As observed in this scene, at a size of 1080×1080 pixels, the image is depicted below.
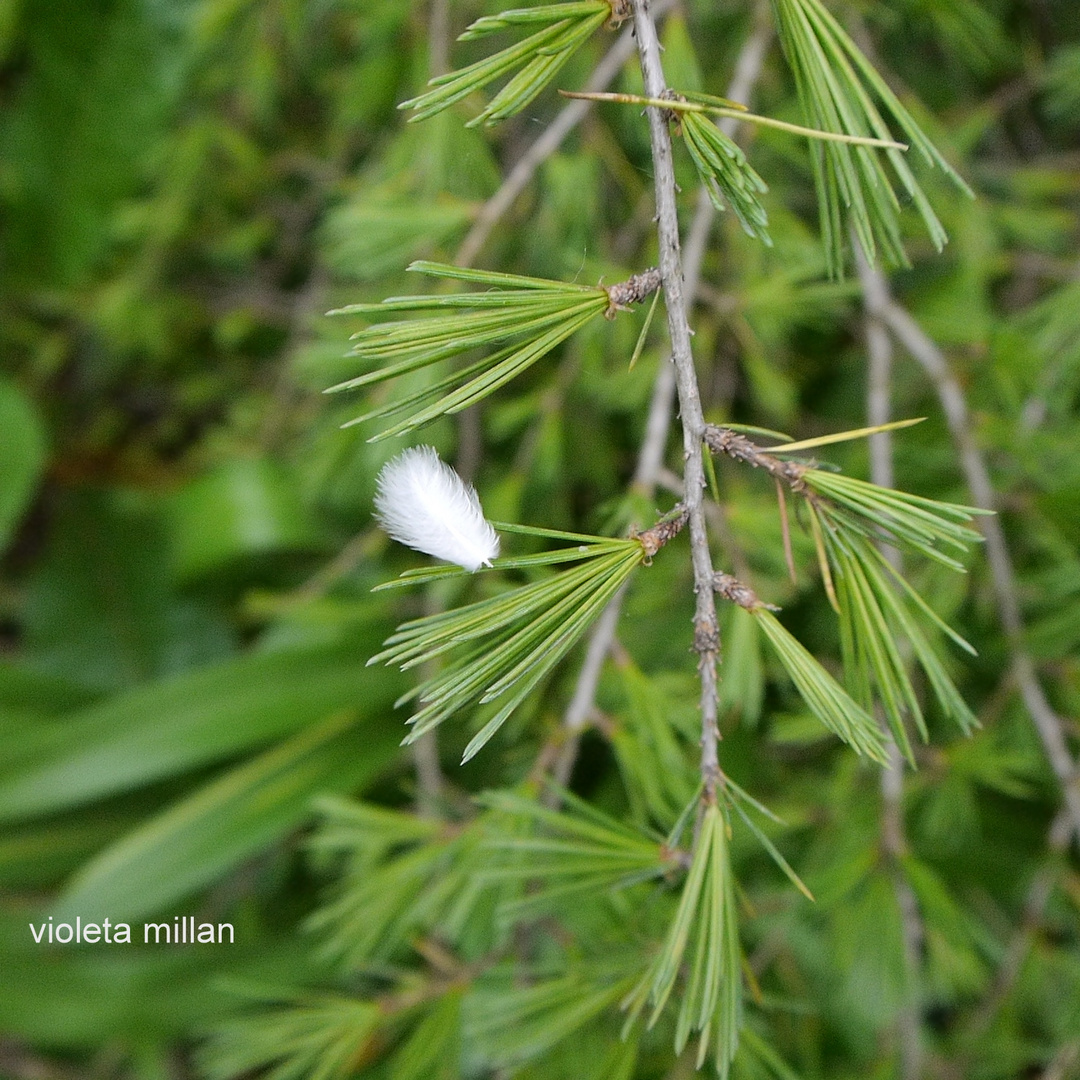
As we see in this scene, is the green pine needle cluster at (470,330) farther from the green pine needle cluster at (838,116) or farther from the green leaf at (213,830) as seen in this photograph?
the green leaf at (213,830)

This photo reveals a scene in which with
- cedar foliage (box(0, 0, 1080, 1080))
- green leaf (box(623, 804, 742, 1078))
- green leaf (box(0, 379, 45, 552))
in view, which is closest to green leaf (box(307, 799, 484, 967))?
cedar foliage (box(0, 0, 1080, 1080))

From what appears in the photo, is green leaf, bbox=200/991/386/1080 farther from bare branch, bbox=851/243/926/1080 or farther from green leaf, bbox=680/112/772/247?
green leaf, bbox=680/112/772/247

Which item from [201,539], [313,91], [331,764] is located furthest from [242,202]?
[331,764]

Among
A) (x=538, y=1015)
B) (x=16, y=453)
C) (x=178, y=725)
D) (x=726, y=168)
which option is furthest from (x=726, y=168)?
(x=16, y=453)

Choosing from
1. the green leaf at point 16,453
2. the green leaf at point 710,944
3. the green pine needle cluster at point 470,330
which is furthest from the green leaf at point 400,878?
the green leaf at point 16,453

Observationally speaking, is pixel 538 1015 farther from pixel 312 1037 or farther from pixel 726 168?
pixel 726 168
